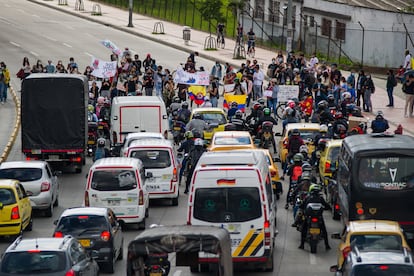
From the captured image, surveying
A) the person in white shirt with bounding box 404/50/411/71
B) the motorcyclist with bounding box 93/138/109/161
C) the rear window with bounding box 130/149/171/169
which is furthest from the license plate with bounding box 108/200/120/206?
the person in white shirt with bounding box 404/50/411/71

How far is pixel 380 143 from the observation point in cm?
2655

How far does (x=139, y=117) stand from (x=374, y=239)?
55.7 feet

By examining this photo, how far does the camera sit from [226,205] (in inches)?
945

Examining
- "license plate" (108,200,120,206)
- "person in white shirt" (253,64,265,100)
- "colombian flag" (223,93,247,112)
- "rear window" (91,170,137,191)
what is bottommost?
"license plate" (108,200,120,206)

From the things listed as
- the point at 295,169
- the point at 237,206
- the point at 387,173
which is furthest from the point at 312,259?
the point at 295,169

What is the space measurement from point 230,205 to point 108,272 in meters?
3.06

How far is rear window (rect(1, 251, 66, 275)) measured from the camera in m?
20.6

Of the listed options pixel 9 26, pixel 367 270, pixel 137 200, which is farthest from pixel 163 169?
pixel 9 26

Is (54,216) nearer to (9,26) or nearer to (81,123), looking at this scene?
(81,123)

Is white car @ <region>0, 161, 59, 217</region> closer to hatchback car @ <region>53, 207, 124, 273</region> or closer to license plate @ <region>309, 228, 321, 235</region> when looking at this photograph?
hatchback car @ <region>53, 207, 124, 273</region>

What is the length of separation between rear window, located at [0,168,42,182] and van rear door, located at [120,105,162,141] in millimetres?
7495

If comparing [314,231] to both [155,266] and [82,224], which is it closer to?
[82,224]

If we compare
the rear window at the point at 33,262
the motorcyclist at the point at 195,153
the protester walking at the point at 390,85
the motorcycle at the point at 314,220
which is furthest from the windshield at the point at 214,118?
the rear window at the point at 33,262

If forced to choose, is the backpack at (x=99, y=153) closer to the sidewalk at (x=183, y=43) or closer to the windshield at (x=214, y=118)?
the windshield at (x=214, y=118)
